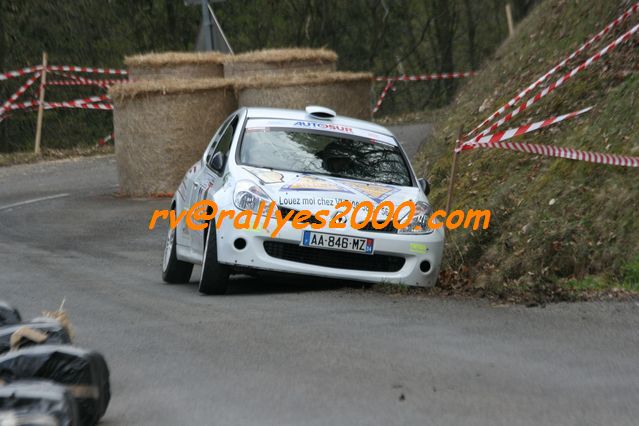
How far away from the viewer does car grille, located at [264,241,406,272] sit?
408 inches

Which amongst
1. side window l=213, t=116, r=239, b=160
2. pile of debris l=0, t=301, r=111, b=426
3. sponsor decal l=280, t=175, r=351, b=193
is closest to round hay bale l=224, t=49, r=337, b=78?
side window l=213, t=116, r=239, b=160

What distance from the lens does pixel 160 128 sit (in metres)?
20.4

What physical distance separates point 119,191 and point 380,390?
1523cm

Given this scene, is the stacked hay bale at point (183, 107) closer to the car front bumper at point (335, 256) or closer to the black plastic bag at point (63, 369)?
the car front bumper at point (335, 256)

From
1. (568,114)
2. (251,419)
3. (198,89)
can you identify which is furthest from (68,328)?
(198,89)

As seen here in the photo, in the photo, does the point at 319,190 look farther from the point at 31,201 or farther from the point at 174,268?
the point at 31,201

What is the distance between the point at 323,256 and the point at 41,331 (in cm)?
459

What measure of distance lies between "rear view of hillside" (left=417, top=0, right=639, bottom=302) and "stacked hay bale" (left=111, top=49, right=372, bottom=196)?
284 cm

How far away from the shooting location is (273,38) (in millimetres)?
47969

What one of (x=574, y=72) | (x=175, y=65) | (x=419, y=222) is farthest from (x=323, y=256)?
(x=175, y=65)

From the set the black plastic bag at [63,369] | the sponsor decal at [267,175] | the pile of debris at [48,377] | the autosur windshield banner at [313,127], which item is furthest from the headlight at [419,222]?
the black plastic bag at [63,369]

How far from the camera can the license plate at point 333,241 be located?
1027 cm

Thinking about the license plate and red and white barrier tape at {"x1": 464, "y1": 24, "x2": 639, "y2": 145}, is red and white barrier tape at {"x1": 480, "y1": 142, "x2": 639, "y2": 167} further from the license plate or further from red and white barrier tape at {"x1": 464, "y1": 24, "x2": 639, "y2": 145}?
the license plate

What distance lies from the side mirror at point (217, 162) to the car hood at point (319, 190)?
0.19 meters
